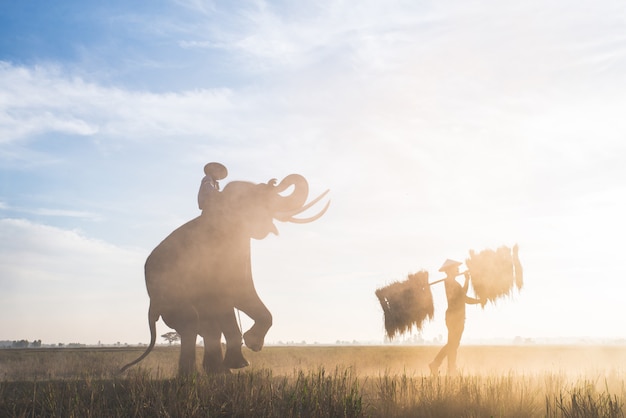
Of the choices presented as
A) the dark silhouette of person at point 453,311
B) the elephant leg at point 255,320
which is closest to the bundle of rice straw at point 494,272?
the dark silhouette of person at point 453,311

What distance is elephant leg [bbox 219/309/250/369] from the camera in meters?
9.80

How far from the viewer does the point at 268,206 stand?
1095 centimetres

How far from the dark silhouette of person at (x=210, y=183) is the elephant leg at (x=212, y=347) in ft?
6.99

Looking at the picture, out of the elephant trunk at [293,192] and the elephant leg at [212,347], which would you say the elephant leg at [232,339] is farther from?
the elephant trunk at [293,192]

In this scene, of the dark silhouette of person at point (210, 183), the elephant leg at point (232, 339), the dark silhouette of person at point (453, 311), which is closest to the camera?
the elephant leg at point (232, 339)

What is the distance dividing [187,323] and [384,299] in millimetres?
5352

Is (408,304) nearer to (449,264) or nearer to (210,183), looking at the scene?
(449,264)

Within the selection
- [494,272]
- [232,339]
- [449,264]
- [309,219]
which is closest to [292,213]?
[309,219]

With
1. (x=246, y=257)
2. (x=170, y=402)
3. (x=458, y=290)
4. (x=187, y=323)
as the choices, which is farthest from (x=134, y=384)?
(x=458, y=290)

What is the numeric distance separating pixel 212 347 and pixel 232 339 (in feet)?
1.25

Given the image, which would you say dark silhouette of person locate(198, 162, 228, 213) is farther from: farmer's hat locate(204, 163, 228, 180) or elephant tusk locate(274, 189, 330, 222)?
elephant tusk locate(274, 189, 330, 222)

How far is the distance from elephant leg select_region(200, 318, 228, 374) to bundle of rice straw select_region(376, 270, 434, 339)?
15.7ft

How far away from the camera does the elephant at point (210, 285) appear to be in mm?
9812

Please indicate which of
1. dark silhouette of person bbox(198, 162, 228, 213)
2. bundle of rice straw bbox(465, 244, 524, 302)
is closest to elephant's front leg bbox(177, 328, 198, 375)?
dark silhouette of person bbox(198, 162, 228, 213)
